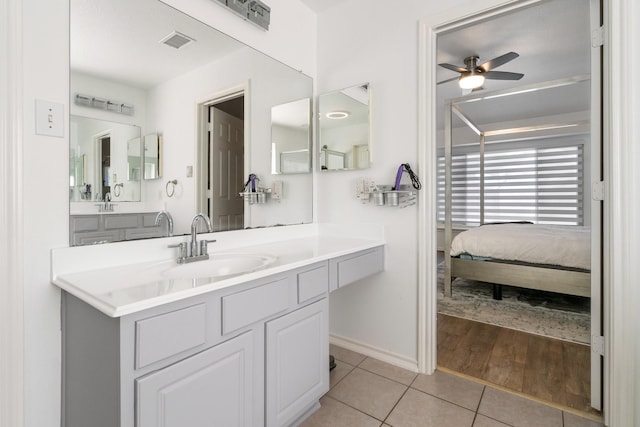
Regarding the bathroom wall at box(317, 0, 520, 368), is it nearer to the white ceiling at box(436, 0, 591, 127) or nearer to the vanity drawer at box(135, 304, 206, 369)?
the white ceiling at box(436, 0, 591, 127)

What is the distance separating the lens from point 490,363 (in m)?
2.11

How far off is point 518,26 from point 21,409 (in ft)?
12.6

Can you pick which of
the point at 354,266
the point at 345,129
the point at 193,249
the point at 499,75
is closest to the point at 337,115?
the point at 345,129

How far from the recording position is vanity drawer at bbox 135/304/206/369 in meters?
0.91

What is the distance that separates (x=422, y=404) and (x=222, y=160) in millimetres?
1736

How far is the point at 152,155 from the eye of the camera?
4.99 feet

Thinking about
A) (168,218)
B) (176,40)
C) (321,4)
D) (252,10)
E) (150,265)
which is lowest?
(150,265)

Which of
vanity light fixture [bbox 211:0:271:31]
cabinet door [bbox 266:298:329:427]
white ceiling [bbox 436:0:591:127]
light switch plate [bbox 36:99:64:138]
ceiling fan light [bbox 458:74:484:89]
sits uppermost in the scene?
white ceiling [bbox 436:0:591:127]

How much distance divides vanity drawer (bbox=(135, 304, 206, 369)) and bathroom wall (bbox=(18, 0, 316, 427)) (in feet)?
1.71

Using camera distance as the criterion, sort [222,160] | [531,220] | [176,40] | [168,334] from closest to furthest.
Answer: [168,334], [176,40], [222,160], [531,220]

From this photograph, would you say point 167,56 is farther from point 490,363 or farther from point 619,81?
point 490,363

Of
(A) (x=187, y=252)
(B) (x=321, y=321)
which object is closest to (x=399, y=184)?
(B) (x=321, y=321)

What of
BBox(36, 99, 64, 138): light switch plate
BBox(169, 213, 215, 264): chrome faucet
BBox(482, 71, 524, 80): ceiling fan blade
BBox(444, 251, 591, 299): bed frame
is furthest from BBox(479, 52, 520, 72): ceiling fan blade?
BBox(36, 99, 64, 138): light switch plate

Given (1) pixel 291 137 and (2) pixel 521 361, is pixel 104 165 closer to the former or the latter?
(1) pixel 291 137
